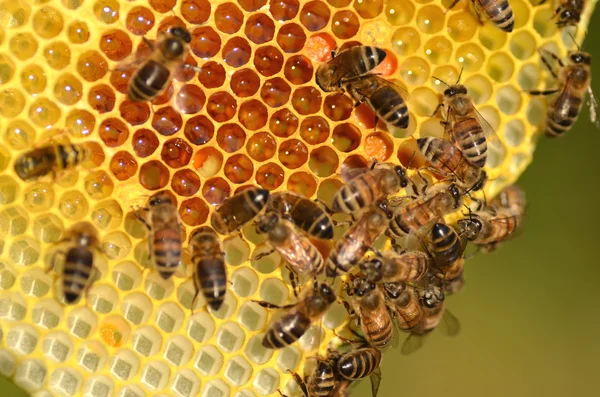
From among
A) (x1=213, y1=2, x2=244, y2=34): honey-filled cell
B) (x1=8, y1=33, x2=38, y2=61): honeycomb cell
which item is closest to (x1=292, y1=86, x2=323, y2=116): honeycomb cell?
(x1=213, y1=2, x2=244, y2=34): honey-filled cell

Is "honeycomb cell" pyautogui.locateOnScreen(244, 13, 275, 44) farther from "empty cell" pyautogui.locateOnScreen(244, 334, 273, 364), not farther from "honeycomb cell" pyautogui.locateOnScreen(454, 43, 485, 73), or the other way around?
"empty cell" pyautogui.locateOnScreen(244, 334, 273, 364)

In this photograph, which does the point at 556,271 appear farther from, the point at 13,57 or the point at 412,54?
the point at 13,57

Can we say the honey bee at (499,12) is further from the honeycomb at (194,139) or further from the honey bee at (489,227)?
the honey bee at (489,227)

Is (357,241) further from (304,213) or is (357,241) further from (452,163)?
(452,163)

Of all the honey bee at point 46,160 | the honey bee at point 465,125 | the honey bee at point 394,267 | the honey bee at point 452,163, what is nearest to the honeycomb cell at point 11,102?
the honey bee at point 46,160

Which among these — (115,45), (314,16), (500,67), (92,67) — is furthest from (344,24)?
(92,67)

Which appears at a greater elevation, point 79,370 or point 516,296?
point 516,296

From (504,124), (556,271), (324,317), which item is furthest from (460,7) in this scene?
(556,271)
